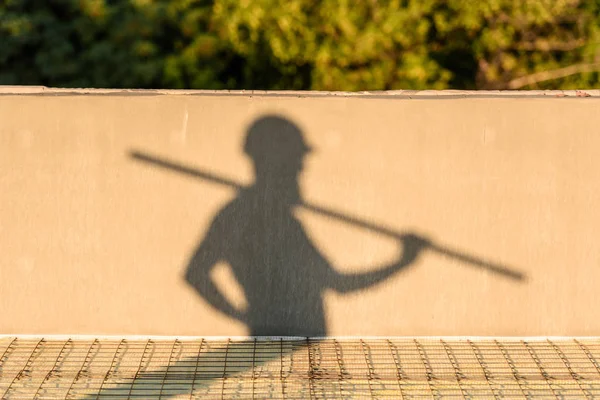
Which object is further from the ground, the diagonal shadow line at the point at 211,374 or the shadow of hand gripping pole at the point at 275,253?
the shadow of hand gripping pole at the point at 275,253

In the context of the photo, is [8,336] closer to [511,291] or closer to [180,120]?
[180,120]

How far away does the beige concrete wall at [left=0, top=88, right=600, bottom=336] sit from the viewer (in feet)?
16.6

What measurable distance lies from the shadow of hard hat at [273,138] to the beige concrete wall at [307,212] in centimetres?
4

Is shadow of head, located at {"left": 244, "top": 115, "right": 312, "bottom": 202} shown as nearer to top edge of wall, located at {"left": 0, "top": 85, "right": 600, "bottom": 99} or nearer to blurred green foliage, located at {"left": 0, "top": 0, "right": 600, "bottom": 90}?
top edge of wall, located at {"left": 0, "top": 85, "right": 600, "bottom": 99}

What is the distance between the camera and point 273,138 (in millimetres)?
5039

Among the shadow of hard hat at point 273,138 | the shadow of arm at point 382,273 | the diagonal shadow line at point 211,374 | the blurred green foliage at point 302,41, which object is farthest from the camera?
the blurred green foliage at point 302,41

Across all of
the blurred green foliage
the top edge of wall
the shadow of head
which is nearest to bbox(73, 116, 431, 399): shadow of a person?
the shadow of head

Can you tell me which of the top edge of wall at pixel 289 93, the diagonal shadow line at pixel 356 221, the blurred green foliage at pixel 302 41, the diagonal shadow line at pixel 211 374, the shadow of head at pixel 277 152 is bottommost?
the diagonal shadow line at pixel 211 374

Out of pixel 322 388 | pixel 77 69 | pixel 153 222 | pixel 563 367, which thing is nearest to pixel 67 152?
pixel 153 222

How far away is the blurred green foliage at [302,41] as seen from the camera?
1480cm

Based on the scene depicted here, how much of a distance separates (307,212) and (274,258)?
1.00 ft

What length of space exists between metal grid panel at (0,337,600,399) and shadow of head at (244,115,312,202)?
2.82ft

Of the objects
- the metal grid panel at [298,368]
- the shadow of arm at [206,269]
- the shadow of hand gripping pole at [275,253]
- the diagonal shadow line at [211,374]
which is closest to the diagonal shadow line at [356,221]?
the shadow of hand gripping pole at [275,253]

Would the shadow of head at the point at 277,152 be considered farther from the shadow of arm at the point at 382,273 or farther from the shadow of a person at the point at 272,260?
the shadow of arm at the point at 382,273
